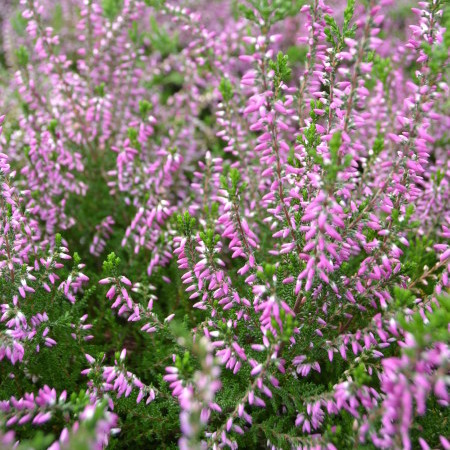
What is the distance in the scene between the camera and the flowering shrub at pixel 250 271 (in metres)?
2.55

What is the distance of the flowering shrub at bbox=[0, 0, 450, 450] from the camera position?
2.55 metres

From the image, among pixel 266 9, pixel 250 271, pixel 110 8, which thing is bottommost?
pixel 250 271

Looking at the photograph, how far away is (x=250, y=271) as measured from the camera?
11.1ft

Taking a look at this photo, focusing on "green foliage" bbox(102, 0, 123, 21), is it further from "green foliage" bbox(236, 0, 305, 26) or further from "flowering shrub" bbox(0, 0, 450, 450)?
"green foliage" bbox(236, 0, 305, 26)

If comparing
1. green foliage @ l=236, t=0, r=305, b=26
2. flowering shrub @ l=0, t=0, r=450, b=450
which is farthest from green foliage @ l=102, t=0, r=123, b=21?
green foliage @ l=236, t=0, r=305, b=26

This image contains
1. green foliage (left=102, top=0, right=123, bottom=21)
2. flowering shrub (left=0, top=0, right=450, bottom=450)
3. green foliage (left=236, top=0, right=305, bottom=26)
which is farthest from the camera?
green foliage (left=102, top=0, right=123, bottom=21)

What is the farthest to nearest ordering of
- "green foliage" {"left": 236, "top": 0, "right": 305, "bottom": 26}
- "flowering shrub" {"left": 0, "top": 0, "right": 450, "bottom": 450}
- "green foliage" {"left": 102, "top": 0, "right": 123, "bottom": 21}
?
1. "green foliage" {"left": 102, "top": 0, "right": 123, "bottom": 21}
2. "flowering shrub" {"left": 0, "top": 0, "right": 450, "bottom": 450}
3. "green foliage" {"left": 236, "top": 0, "right": 305, "bottom": 26}

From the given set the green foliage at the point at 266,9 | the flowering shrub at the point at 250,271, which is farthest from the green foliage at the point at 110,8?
the green foliage at the point at 266,9

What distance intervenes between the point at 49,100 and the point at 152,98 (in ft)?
5.06

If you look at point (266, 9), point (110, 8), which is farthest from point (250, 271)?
point (110, 8)

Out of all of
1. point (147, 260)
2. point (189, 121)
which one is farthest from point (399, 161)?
point (189, 121)

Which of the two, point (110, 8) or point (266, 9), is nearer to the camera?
point (266, 9)

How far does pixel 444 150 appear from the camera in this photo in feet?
20.5

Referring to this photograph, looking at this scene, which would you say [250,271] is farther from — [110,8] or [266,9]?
[110,8]
